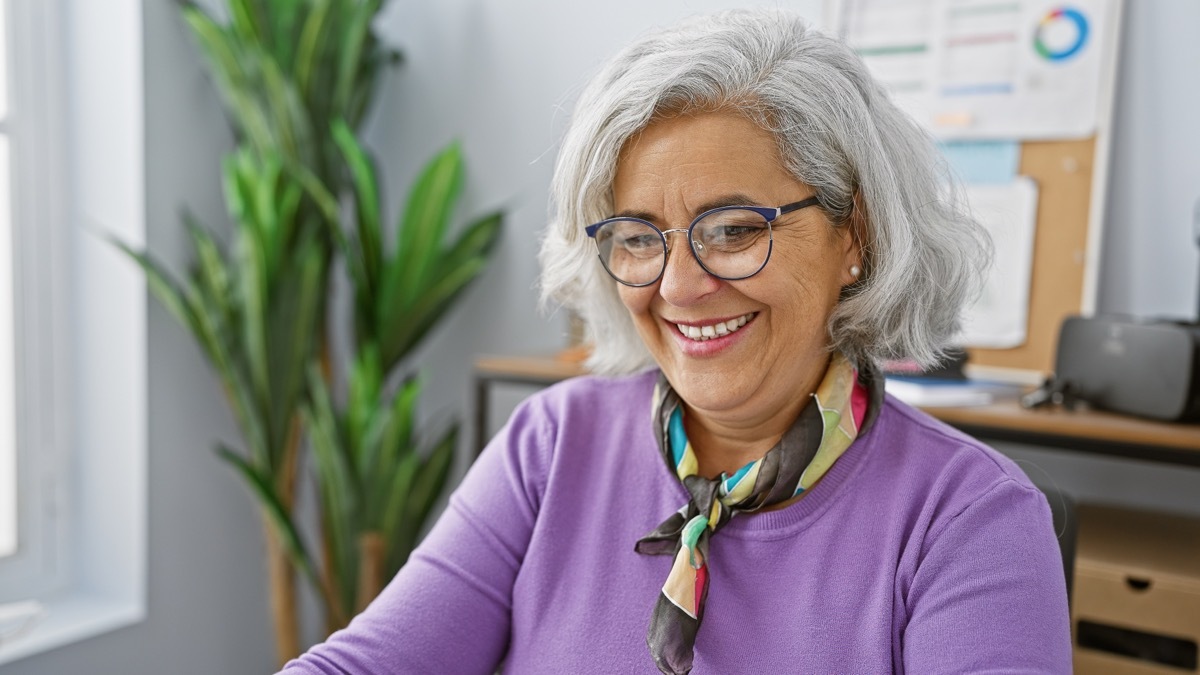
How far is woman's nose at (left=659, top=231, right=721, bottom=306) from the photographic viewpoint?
1069 mm

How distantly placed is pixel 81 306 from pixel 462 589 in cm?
170

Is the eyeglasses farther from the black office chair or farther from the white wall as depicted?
the white wall

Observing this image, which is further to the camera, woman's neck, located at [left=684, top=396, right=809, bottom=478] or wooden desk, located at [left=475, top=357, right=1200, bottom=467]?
wooden desk, located at [left=475, top=357, right=1200, bottom=467]

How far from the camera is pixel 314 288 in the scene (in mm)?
2287

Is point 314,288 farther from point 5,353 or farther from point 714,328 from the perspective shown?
point 714,328

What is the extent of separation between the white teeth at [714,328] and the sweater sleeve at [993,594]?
0.98ft

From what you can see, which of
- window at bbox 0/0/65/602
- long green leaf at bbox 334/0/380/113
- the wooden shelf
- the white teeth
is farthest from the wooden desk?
window at bbox 0/0/65/602

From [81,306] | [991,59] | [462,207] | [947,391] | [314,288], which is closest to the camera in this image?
[947,391]

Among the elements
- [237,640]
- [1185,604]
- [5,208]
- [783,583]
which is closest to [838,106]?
[783,583]

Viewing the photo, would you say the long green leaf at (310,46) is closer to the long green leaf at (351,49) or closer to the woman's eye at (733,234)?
the long green leaf at (351,49)

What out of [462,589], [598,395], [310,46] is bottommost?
[462,589]

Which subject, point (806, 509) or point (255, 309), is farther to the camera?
point (255, 309)

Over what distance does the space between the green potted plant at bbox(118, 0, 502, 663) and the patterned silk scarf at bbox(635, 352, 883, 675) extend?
4.14 ft

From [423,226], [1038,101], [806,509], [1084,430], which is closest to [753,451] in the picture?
[806,509]
